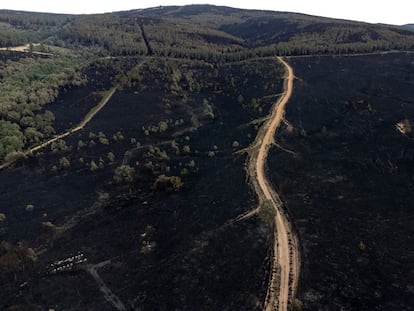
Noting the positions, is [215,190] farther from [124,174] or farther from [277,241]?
[124,174]

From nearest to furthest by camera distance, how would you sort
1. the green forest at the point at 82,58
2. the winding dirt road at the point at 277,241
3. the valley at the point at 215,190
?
the winding dirt road at the point at 277,241 < the valley at the point at 215,190 < the green forest at the point at 82,58

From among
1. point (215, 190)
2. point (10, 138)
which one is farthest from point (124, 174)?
point (10, 138)

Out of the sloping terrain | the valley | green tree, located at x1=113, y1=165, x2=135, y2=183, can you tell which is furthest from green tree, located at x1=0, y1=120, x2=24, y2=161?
the sloping terrain

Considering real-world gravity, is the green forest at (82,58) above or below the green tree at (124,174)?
above

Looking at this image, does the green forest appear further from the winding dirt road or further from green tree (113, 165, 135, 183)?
the winding dirt road

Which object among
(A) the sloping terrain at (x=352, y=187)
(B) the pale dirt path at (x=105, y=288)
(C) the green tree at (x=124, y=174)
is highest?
(A) the sloping terrain at (x=352, y=187)

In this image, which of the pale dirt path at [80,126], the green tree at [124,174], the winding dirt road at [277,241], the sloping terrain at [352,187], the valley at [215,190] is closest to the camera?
the winding dirt road at [277,241]

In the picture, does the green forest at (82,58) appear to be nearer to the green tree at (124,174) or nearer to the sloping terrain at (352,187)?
the green tree at (124,174)

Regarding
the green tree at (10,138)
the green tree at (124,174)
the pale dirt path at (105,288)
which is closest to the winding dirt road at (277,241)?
the pale dirt path at (105,288)

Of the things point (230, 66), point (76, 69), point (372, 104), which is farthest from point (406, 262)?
point (76, 69)

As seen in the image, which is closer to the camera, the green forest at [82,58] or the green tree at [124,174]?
the green tree at [124,174]
